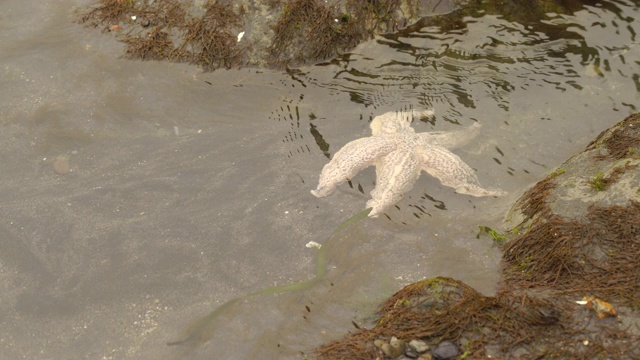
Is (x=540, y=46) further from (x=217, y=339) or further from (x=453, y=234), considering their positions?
(x=217, y=339)

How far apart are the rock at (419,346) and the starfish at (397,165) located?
1972mm

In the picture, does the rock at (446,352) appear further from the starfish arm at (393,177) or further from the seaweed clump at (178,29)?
the seaweed clump at (178,29)

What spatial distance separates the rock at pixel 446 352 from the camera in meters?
5.69

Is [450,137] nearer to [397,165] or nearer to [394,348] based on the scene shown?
[397,165]

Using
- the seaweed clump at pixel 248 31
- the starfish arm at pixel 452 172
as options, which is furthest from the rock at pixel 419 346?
the seaweed clump at pixel 248 31

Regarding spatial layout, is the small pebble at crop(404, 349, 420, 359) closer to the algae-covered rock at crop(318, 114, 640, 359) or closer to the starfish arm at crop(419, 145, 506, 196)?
the algae-covered rock at crop(318, 114, 640, 359)

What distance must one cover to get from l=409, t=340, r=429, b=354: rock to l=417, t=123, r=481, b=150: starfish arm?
118 inches

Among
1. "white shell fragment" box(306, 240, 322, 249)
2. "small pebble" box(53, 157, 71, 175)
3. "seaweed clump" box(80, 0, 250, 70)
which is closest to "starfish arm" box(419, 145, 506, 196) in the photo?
"white shell fragment" box(306, 240, 322, 249)

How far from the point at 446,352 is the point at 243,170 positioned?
3.59 m

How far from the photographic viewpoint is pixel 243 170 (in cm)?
814

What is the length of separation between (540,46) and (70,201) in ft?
22.5

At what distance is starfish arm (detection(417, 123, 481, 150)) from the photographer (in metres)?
8.20

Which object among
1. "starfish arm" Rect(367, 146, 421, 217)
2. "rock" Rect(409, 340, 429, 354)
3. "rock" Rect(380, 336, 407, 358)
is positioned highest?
"starfish arm" Rect(367, 146, 421, 217)

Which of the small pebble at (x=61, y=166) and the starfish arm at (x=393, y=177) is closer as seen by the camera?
the starfish arm at (x=393, y=177)
